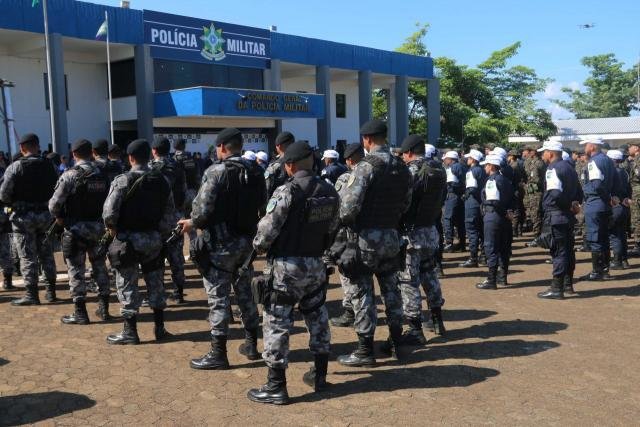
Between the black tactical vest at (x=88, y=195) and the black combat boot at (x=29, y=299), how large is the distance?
5.04 ft

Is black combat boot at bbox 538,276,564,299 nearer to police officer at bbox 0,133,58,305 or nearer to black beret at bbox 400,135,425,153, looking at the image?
black beret at bbox 400,135,425,153

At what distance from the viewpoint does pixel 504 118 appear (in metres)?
41.4

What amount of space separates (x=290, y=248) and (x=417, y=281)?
1.95 meters

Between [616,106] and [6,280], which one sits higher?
[616,106]

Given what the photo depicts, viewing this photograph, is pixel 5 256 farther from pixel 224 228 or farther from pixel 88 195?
pixel 224 228

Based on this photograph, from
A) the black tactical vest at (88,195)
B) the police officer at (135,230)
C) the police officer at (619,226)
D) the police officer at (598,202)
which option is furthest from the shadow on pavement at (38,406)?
the police officer at (619,226)

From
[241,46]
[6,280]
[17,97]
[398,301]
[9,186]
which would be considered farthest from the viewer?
[241,46]

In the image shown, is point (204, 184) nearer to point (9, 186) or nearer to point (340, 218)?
point (340, 218)

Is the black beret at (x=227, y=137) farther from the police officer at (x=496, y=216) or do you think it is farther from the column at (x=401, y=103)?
the column at (x=401, y=103)

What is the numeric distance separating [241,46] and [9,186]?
1965 cm

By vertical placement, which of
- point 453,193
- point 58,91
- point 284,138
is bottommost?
point 453,193

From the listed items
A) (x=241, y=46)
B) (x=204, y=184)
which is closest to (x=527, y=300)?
(x=204, y=184)

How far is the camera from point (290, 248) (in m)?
4.50

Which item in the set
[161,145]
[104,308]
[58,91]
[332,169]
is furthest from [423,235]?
[58,91]
